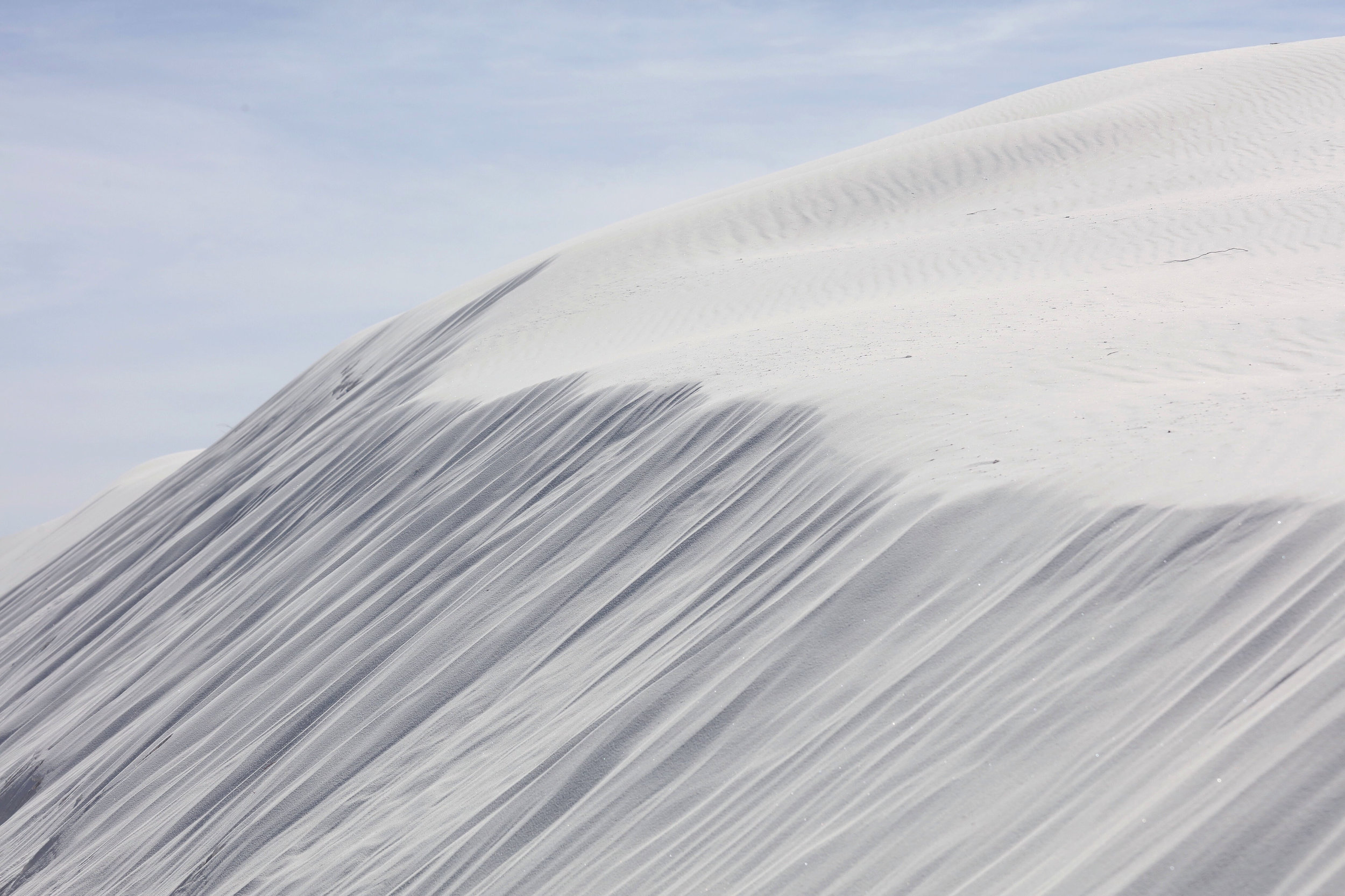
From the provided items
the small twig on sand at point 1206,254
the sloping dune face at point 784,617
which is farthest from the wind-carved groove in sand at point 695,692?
the small twig on sand at point 1206,254

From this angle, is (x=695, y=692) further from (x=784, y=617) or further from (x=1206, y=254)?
(x=1206, y=254)

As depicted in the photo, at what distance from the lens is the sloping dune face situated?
287 centimetres

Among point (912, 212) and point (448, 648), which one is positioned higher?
point (912, 212)

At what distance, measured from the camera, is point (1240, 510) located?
10.9ft

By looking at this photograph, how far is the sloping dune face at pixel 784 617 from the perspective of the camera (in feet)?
9.42

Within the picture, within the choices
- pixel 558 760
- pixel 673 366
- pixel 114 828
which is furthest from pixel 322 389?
pixel 558 760

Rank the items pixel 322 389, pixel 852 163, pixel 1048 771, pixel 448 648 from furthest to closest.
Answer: pixel 852 163 < pixel 322 389 < pixel 448 648 < pixel 1048 771

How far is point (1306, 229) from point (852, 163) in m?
7.61

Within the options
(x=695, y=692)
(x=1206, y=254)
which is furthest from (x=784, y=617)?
(x=1206, y=254)

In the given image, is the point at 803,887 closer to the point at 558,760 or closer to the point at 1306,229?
the point at 558,760

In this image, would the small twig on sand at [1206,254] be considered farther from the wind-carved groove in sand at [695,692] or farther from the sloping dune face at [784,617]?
the wind-carved groove in sand at [695,692]

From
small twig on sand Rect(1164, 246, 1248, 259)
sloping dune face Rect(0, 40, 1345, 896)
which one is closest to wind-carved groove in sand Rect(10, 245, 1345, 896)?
→ sloping dune face Rect(0, 40, 1345, 896)

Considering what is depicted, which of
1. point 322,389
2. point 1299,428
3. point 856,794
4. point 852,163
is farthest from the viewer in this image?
point 852,163

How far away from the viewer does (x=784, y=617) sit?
4043 millimetres
